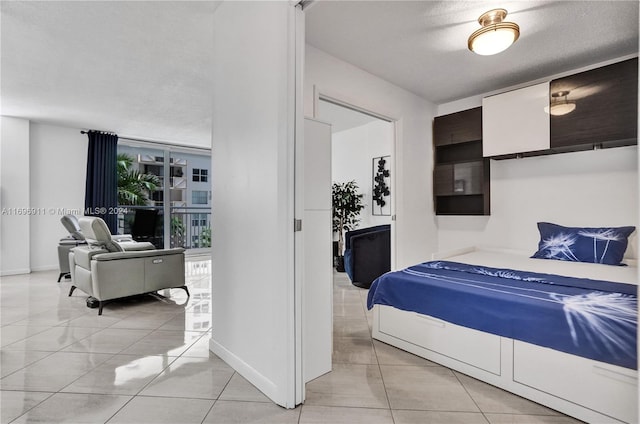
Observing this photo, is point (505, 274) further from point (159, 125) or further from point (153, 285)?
point (159, 125)

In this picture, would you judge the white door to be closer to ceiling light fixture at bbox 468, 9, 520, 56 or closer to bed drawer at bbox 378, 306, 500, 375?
bed drawer at bbox 378, 306, 500, 375

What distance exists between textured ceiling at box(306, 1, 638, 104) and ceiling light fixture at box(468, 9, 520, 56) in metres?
0.06

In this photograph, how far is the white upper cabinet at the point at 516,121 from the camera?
10.3 feet

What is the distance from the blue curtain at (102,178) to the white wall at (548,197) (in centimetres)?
584

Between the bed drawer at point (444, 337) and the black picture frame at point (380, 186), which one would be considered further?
the black picture frame at point (380, 186)

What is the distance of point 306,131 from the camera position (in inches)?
78.9

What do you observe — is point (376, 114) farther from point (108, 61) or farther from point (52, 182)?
point (52, 182)

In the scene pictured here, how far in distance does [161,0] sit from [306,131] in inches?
56.3

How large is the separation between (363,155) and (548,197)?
2.97 m

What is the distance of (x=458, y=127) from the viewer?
3.91m

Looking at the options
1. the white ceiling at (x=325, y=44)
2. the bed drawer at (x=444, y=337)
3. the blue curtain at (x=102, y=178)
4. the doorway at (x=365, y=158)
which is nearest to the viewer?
the bed drawer at (x=444, y=337)

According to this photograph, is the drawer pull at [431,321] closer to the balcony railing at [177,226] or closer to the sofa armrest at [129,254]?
the sofa armrest at [129,254]

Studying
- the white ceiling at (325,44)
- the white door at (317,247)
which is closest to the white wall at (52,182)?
the white ceiling at (325,44)

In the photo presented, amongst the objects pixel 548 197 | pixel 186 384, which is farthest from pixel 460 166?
pixel 186 384
